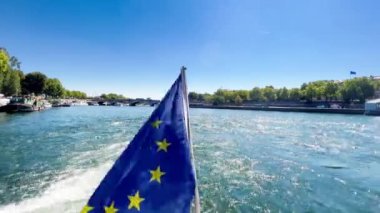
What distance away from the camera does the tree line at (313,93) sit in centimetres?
11319

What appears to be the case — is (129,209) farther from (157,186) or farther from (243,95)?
(243,95)

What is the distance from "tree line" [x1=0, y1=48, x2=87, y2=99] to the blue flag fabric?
68.2 metres

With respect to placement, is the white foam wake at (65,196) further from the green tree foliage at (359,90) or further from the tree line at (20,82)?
the green tree foliage at (359,90)

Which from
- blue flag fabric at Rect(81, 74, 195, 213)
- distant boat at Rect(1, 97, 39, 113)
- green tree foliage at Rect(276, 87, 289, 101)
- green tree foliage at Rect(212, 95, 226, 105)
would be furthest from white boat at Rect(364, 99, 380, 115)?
blue flag fabric at Rect(81, 74, 195, 213)

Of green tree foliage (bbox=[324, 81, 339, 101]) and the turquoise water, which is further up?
green tree foliage (bbox=[324, 81, 339, 101])

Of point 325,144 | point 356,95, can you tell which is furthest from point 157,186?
point 356,95

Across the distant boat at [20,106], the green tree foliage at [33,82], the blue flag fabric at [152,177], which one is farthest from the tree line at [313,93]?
the blue flag fabric at [152,177]

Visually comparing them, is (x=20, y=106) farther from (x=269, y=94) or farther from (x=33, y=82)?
(x=269, y=94)

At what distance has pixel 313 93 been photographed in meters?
134

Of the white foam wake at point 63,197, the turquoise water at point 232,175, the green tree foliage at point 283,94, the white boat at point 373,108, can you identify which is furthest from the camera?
the green tree foliage at point 283,94

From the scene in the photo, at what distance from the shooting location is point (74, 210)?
35.5 ft

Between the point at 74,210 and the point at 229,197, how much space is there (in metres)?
5.64

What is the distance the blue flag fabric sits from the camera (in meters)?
3.66

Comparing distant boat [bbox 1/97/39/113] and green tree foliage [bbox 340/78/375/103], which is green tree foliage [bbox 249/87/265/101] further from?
distant boat [bbox 1/97/39/113]
